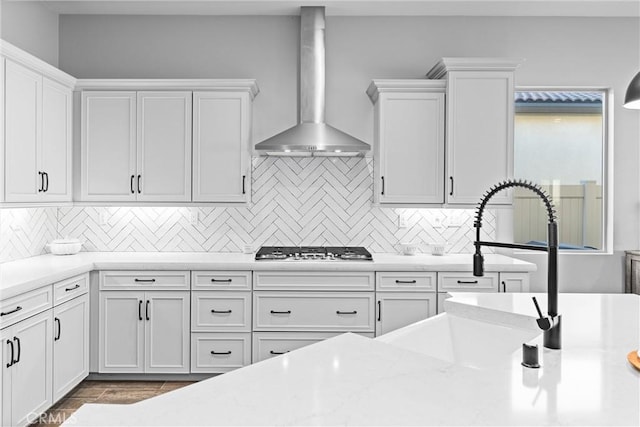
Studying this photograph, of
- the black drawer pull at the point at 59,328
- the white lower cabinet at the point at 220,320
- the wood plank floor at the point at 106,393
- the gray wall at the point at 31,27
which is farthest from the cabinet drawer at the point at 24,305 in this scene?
the gray wall at the point at 31,27

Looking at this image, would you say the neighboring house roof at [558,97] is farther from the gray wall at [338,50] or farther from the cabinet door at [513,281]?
the cabinet door at [513,281]

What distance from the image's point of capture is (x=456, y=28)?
13.8 ft

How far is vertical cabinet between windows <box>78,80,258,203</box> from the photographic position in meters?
3.79

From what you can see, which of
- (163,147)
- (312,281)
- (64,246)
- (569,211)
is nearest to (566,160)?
(569,211)

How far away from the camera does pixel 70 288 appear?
126 inches

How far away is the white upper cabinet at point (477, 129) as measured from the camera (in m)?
3.72

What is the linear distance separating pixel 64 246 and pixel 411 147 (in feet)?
9.70

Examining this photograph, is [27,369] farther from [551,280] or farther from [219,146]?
[551,280]

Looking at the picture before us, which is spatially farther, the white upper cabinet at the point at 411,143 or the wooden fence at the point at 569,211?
the wooden fence at the point at 569,211

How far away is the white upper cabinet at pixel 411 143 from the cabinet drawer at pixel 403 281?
0.64m

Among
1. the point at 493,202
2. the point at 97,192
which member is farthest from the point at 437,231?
the point at 97,192

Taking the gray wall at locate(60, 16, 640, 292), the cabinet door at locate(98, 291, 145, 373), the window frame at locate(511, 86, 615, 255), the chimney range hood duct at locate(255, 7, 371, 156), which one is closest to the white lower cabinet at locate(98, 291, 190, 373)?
the cabinet door at locate(98, 291, 145, 373)

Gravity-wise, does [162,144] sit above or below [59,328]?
above

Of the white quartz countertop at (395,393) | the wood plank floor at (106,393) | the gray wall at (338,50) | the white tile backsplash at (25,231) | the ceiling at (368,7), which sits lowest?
the wood plank floor at (106,393)
